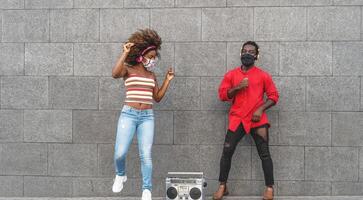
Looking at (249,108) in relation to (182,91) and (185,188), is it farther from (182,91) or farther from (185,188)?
(185,188)

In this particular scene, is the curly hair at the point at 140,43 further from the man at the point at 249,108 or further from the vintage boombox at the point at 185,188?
the vintage boombox at the point at 185,188

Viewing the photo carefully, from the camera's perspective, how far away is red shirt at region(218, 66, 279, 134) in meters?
6.91

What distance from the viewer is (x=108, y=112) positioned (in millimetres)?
7543

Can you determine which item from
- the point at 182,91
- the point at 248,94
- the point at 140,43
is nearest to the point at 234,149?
the point at 248,94

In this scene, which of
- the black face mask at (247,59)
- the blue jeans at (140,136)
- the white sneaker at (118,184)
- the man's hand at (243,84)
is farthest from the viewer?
the black face mask at (247,59)

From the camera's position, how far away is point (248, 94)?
692cm

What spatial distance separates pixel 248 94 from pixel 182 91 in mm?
989

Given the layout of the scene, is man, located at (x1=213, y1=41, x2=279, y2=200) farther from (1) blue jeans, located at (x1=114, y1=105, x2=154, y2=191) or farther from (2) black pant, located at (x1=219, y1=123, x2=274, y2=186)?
(1) blue jeans, located at (x1=114, y1=105, x2=154, y2=191)

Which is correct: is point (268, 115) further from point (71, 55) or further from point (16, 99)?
point (16, 99)

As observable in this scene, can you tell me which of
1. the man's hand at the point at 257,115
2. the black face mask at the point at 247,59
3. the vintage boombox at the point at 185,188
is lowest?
the vintage boombox at the point at 185,188

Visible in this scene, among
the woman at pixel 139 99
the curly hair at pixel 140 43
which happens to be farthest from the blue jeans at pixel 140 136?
the curly hair at pixel 140 43

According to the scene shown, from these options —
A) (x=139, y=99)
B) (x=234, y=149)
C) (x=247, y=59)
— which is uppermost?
(x=247, y=59)

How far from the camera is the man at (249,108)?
690 cm

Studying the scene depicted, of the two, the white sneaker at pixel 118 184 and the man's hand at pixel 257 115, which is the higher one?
the man's hand at pixel 257 115
